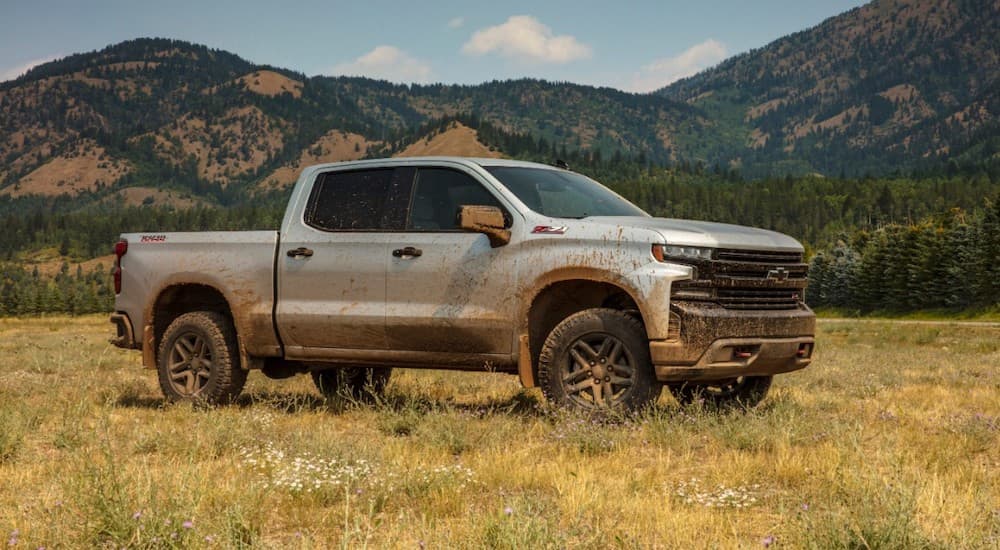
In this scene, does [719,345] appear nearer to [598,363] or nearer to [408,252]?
[598,363]

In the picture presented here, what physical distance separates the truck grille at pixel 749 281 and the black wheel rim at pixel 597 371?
69 cm

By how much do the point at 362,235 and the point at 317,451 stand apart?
9.60 ft

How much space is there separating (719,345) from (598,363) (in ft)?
3.19

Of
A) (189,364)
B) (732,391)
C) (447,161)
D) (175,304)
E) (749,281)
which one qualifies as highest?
(447,161)

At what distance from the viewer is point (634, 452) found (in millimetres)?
6082

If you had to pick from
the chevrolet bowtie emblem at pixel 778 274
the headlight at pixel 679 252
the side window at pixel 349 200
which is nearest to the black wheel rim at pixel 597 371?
the headlight at pixel 679 252

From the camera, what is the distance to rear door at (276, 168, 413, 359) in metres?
8.19

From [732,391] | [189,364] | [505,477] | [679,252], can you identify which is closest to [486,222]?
[679,252]

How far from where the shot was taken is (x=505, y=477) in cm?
527

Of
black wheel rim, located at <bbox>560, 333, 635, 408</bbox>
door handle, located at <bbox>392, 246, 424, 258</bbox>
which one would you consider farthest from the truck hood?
door handle, located at <bbox>392, 246, 424, 258</bbox>

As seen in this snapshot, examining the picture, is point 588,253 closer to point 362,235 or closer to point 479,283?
point 479,283

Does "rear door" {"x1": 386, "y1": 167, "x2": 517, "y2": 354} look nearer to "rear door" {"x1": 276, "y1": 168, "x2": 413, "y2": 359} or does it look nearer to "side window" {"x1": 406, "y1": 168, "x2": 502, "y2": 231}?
"side window" {"x1": 406, "y1": 168, "x2": 502, "y2": 231}

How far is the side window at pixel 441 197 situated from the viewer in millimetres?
8055

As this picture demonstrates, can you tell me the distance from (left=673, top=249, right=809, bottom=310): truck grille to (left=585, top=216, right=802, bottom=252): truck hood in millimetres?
70
